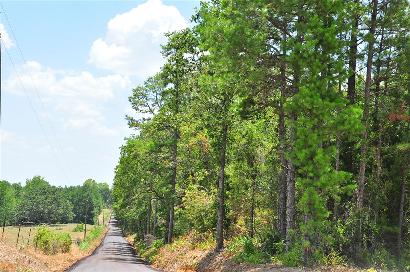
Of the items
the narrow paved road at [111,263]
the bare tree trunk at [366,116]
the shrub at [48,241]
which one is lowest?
the narrow paved road at [111,263]

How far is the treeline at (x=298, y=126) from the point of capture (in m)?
16.6

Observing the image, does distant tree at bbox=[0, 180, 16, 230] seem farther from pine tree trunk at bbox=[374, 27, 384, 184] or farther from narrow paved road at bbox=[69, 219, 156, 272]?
pine tree trunk at bbox=[374, 27, 384, 184]

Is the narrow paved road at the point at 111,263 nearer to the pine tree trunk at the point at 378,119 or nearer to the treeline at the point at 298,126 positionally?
the treeline at the point at 298,126

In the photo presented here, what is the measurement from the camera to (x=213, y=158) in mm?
26891

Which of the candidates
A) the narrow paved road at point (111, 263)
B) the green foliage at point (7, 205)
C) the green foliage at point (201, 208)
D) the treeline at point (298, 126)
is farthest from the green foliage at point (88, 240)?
the green foliage at point (7, 205)

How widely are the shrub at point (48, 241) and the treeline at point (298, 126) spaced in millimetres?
8622

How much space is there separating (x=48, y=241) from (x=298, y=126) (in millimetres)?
23312

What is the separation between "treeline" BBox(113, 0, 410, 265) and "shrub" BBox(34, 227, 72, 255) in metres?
8.62

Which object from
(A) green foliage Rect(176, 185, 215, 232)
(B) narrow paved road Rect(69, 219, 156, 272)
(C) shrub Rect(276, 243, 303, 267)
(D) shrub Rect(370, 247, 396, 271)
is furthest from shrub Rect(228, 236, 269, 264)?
(A) green foliage Rect(176, 185, 215, 232)

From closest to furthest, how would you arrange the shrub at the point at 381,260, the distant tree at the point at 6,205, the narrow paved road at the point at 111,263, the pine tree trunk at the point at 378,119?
the shrub at the point at 381,260, the pine tree trunk at the point at 378,119, the narrow paved road at the point at 111,263, the distant tree at the point at 6,205

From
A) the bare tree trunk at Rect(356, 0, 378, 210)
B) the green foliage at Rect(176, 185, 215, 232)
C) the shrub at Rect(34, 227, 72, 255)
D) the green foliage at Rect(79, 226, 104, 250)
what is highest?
the bare tree trunk at Rect(356, 0, 378, 210)

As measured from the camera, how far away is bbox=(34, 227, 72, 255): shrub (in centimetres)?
3294

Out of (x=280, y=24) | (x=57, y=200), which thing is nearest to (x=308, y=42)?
(x=280, y=24)

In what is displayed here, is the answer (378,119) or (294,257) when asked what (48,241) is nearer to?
(294,257)
